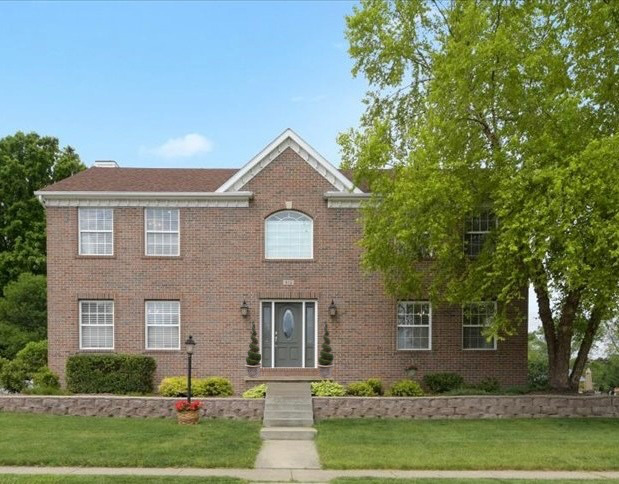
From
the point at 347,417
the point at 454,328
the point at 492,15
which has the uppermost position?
the point at 492,15

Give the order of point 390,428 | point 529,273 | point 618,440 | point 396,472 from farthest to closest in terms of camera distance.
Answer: point 529,273 → point 390,428 → point 618,440 → point 396,472

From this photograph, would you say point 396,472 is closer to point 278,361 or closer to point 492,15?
point 278,361

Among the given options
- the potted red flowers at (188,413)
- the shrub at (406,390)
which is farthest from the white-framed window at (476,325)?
the potted red flowers at (188,413)

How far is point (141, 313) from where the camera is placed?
17.5 metres

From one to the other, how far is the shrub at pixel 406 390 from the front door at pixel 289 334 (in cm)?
322

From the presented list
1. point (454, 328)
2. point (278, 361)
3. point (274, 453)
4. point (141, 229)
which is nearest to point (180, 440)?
point (274, 453)

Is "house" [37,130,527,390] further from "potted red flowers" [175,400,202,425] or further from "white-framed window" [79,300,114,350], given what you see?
"potted red flowers" [175,400,202,425]

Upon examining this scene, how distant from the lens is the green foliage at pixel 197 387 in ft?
51.1

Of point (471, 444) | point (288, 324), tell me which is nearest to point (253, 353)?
point (288, 324)

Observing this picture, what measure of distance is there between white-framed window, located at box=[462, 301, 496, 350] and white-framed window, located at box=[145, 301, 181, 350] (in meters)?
8.98

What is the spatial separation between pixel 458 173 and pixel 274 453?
8.01 m

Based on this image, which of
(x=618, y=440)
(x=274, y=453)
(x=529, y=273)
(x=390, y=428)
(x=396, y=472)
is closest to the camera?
(x=396, y=472)

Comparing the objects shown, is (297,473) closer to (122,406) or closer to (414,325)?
(122,406)

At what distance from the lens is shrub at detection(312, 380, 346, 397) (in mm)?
15289
